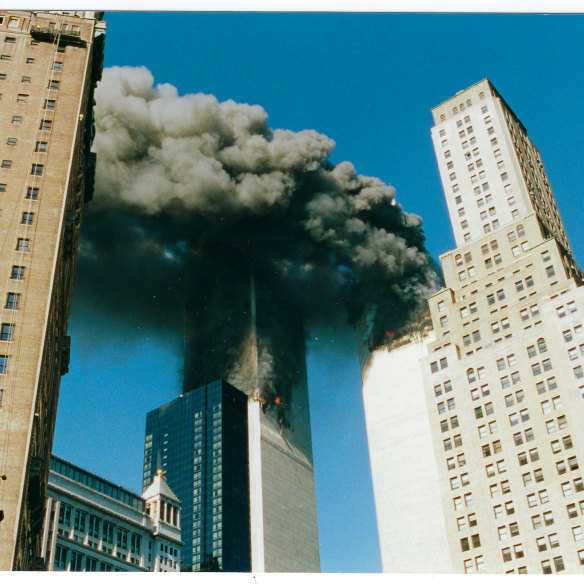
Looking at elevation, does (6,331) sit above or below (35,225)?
below

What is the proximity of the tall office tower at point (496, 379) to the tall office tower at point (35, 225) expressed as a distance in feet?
84.7

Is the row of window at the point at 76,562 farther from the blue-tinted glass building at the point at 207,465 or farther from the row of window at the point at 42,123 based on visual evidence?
the blue-tinted glass building at the point at 207,465

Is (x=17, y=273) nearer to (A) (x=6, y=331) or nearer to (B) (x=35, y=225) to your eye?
(B) (x=35, y=225)

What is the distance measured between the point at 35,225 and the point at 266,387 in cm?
7625

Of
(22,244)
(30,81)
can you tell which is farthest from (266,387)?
(22,244)

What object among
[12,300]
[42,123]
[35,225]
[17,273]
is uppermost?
[42,123]

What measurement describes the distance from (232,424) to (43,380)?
7689cm

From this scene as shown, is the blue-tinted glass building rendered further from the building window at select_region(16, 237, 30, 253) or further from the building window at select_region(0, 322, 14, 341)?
the building window at select_region(0, 322, 14, 341)

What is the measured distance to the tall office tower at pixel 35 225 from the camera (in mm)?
33156

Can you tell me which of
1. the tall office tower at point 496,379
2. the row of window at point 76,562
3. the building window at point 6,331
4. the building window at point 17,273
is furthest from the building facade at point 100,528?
the building window at point 17,273

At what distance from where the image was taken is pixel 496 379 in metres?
57.8

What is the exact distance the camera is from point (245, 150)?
8094 cm

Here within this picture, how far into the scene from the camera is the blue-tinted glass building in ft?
337

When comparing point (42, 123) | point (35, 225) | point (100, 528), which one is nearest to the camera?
point (35, 225)
